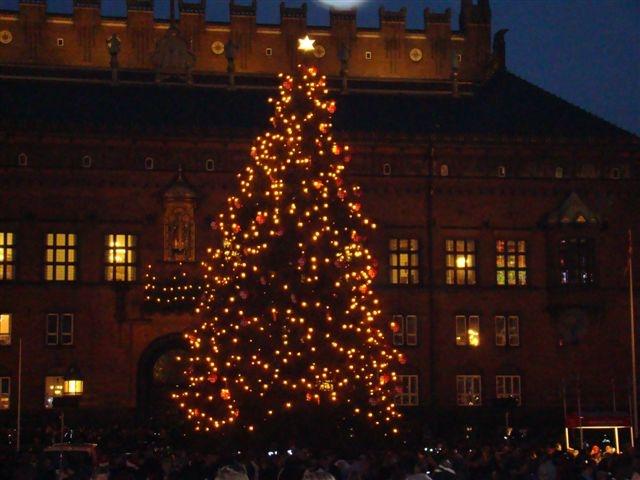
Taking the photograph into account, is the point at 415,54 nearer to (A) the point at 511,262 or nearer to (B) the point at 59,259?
(A) the point at 511,262

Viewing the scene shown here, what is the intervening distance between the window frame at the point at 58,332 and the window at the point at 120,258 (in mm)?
2495

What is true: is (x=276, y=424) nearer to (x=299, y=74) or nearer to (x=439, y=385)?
(x=299, y=74)

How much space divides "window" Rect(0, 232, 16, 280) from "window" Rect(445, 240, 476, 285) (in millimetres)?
19806

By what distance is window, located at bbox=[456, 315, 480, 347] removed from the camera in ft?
213

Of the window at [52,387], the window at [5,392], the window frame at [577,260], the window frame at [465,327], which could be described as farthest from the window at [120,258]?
the window frame at [577,260]

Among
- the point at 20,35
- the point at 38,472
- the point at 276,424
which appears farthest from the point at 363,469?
the point at 20,35

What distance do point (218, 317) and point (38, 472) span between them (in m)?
12.5

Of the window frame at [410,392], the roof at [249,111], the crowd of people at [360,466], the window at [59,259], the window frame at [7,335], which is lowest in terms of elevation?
the crowd of people at [360,466]

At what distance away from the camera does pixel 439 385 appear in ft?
210

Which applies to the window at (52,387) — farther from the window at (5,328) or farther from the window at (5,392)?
the window at (5,328)

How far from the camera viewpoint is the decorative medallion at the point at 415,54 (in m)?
74.3

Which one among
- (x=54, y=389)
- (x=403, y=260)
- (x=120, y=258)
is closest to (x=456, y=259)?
(x=403, y=260)

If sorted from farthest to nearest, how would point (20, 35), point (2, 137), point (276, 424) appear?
point (20, 35) → point (2, 137) → point (276, 424)

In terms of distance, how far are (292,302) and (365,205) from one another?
80.6ft
